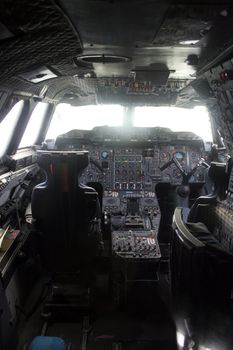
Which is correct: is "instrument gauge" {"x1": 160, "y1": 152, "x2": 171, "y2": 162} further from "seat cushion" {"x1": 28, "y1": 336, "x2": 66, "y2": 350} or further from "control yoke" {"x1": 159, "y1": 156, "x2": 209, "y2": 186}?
"seat cushion" {"x1": 28, "y1": 336, "x2": 66, "y2": 350}

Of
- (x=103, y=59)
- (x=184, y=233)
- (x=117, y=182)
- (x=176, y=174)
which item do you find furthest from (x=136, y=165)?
(x=184, y=233)

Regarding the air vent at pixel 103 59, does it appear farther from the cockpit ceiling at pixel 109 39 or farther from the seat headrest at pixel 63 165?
the seat headrest at pixel 63 165

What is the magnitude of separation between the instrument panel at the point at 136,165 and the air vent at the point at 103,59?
2664 millimetres

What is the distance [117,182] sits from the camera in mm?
5750

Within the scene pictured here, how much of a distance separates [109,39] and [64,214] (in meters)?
1.75

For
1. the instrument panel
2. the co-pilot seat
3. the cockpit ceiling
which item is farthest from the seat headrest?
the instrument panel

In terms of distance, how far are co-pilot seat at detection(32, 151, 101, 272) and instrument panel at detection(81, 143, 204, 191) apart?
2238mm

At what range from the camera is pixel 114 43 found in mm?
2533

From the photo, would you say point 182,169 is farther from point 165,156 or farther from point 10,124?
point 10,124

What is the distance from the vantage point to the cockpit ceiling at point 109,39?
1.61 m

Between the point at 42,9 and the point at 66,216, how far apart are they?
219cm

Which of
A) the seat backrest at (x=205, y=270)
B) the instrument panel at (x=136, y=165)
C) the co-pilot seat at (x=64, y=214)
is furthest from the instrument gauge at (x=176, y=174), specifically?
the seat backrest at (x=205, y=270)

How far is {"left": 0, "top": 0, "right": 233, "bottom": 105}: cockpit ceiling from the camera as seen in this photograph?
161 centimetres

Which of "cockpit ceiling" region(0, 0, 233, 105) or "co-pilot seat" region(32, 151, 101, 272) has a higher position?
"cockpit ceiling" region(0, 0, 233, 105)
